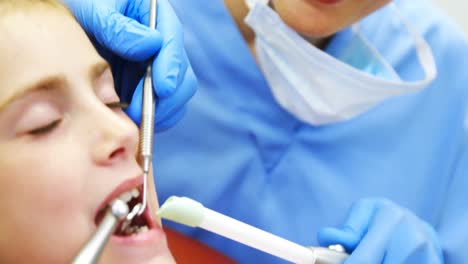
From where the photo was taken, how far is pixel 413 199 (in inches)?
40.0

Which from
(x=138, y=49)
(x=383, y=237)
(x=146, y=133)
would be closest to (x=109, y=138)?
(x=146, y=133)

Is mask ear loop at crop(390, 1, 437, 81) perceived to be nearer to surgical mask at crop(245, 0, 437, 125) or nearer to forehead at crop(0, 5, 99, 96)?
surgical mask at crop(245, 0, 437, 125)

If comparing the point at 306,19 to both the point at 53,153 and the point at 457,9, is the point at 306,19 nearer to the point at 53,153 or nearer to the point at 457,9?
the point at 53,153

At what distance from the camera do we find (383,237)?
820 millimetres

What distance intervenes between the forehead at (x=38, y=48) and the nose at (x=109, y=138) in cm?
6

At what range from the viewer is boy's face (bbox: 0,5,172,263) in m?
0.59

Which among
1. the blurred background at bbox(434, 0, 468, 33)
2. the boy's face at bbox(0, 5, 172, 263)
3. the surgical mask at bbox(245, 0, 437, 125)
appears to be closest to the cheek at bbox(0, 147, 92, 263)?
the boy's face at bbox(0, 5, 172, 263)

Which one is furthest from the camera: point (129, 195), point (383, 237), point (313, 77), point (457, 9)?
point (457, 9)

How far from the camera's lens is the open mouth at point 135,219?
0.63 m

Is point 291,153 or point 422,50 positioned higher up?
point 422,50

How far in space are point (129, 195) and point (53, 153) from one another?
9 centimetres

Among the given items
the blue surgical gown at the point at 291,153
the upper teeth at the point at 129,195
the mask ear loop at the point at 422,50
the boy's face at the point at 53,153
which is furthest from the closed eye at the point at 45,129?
the mask ear loop at the point at 422,50

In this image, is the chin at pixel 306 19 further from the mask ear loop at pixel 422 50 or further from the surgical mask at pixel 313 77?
the mask ear loop at pixel 422 50

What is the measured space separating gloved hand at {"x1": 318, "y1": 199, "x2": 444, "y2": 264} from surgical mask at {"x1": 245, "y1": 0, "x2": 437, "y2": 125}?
0.18m
